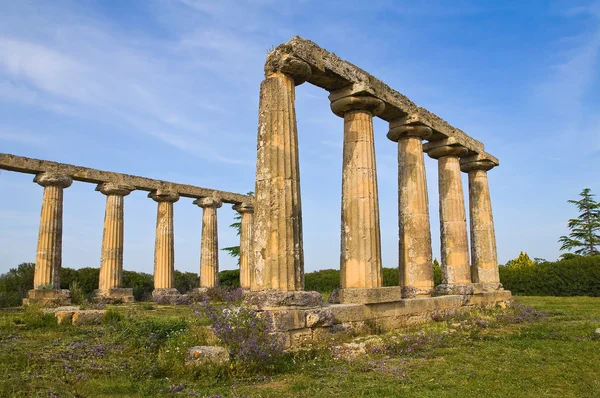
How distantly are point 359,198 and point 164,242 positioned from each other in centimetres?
1697

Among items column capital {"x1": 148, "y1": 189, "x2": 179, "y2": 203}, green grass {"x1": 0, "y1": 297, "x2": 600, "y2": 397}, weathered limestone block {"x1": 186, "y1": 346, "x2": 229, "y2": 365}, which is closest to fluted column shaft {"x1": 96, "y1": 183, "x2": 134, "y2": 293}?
column capital {"x1": 148, "y1": 189, "x2": 179, "y2": 203}

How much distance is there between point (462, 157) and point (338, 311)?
11.6m

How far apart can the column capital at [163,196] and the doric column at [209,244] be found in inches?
97.9

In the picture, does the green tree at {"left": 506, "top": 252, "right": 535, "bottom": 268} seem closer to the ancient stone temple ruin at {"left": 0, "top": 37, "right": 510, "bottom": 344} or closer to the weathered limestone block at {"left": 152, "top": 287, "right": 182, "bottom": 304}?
the ancient stone temple ruin at {"left": 0, "top": 37, "right": 510, "bottom": 344}

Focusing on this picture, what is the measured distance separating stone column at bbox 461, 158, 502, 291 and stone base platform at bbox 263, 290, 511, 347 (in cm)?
325

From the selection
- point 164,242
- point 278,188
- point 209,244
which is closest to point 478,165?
point 278,188

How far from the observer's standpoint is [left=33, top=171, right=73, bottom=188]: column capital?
21375 millimetres

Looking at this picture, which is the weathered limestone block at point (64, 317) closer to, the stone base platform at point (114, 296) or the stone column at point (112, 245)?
the stone base platform at point (114, 296)

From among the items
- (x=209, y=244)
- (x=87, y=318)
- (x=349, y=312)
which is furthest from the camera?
(x=209, y=244)

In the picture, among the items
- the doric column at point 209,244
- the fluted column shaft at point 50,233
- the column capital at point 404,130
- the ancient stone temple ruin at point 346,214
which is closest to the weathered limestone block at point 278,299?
the ancient stone temple ruin at point 346,214

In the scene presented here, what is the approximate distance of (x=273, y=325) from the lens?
8523mm

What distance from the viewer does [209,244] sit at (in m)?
28.9

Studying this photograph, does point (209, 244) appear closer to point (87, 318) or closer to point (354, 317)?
point (87, 318)

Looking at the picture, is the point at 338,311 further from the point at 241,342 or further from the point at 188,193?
the point at 188,193
